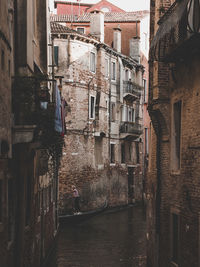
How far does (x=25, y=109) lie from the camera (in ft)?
40.9

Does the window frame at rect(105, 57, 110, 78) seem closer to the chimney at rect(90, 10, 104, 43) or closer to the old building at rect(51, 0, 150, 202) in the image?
the chimney at rect(90, 10, 104, 43)

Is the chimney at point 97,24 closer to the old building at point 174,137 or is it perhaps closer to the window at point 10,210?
the old building at point 174,137

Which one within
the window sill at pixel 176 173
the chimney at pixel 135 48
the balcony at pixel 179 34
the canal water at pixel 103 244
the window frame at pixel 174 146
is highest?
the chimney at pixel 135 48

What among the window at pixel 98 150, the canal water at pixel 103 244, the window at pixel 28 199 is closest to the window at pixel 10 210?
the window at pixel 28 199

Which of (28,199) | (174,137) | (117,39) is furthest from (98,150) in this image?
(174,137)

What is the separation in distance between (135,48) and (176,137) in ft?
112

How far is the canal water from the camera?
19.2m

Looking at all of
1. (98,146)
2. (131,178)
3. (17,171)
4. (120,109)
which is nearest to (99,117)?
(98,146)

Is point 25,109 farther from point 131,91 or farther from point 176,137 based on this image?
point 131,91

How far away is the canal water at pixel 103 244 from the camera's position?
19219 mm

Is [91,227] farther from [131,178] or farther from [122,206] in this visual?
[131,178]

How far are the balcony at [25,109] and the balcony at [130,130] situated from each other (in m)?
29.9

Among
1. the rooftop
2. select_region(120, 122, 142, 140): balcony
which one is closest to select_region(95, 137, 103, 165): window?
select_region(120, 122, 142, 140): balcony

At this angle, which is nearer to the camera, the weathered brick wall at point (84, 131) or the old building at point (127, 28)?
the weathered brick wall at point (84, 131)
